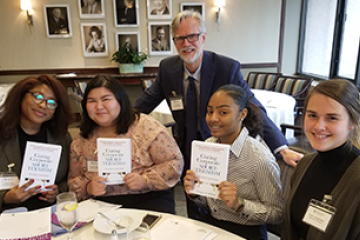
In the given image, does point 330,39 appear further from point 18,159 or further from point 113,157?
point 18,159

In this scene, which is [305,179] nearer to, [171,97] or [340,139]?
[340,139]

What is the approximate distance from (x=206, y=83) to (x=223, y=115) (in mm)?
633

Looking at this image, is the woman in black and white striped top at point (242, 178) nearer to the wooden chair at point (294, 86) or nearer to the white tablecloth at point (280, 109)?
the white tablecloth at point (280, 109)

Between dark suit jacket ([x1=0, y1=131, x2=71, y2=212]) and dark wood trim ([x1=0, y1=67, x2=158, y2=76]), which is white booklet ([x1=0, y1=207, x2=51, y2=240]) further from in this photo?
dark wood trim ([x1=0, y1=67, x2=158, y2=76])

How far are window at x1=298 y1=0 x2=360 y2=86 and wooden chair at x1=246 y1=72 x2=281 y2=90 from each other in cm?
102

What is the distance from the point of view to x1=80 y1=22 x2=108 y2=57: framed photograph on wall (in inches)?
235

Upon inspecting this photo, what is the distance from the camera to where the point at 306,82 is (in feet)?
17.1

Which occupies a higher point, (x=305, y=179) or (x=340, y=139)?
(x=340, y=139)

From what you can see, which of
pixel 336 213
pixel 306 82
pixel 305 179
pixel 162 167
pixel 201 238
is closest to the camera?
pixel 336 213

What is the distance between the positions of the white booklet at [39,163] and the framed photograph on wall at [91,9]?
4.99 metres

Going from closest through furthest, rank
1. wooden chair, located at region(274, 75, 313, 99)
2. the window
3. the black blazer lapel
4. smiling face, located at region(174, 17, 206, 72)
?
smiling face, located at region(174, 17, 206, 72) < the black blazer lapel < the window < wooden chair, located at region(274, 75, 313, 99)

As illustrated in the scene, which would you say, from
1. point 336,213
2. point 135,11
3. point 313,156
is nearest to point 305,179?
point 313,156

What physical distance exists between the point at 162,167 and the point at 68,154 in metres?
0.66

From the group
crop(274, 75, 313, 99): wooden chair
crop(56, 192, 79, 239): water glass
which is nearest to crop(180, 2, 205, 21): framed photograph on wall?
crop(274, 75, 313, 99): wooden chair
